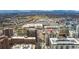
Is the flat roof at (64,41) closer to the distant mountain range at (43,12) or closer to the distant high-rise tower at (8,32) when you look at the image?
the distant mountain range at (43,12)

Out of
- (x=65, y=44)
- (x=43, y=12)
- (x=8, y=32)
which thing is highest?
(x=43, y=12)

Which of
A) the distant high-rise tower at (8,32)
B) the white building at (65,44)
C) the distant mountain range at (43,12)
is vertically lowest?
the white building at (65,44)

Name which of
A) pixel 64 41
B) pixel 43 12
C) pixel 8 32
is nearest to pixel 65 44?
pixel 64 41

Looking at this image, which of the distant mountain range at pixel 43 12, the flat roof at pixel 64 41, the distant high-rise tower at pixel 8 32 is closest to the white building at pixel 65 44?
the flat roof at pixel 64 41

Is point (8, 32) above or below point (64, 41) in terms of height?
above

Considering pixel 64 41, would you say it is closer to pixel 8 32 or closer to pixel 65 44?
pixel 65 44

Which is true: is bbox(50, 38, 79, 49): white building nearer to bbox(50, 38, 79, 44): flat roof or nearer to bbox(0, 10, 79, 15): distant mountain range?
bbox(50, 38, 79, 44): flat roof

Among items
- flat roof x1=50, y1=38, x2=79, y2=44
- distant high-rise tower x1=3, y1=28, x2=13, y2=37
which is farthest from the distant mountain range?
flat roof x1=50, y1=38, x2=79, y2=44

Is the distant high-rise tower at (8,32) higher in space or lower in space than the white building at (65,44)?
higher
